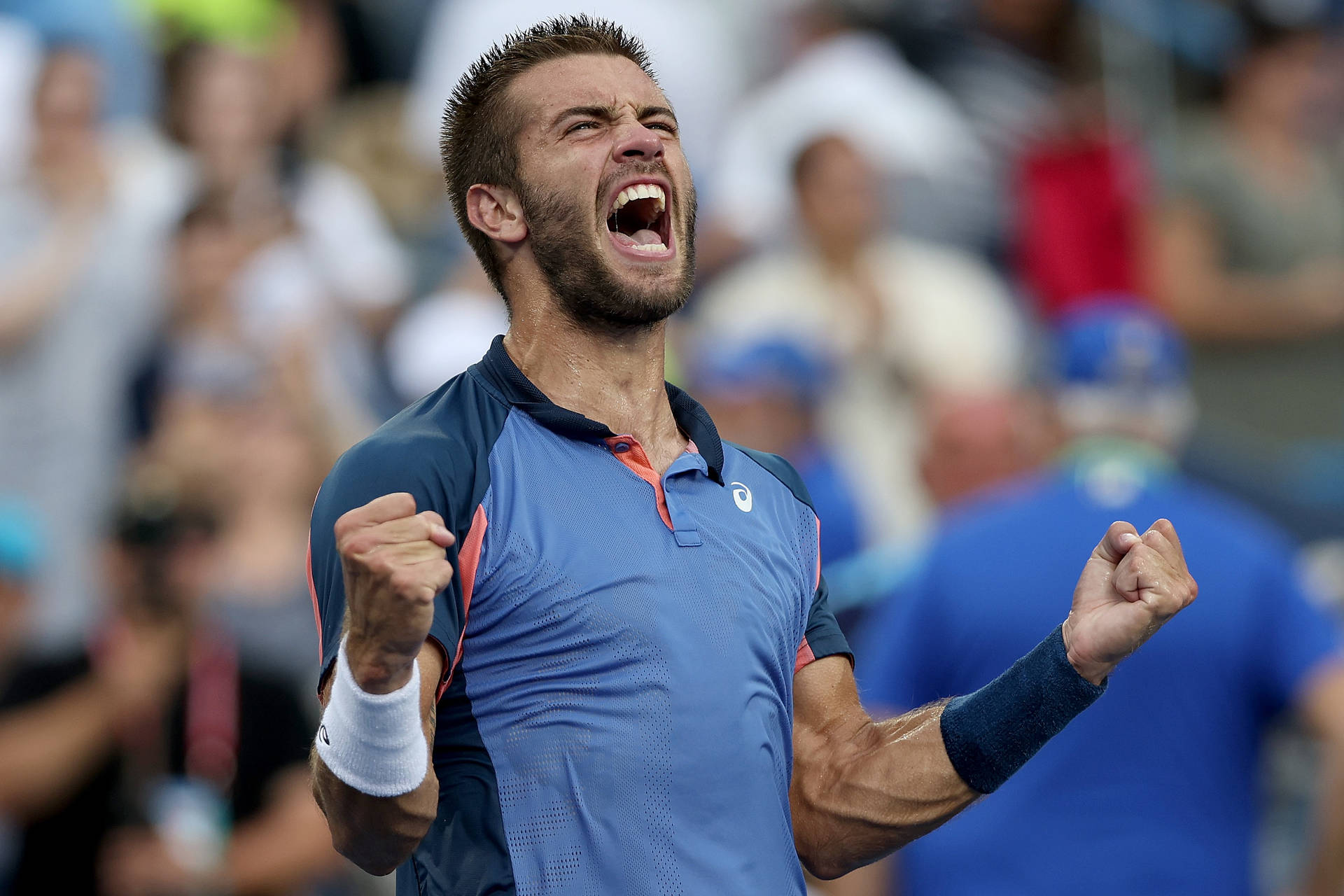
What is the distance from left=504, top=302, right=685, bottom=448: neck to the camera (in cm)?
304

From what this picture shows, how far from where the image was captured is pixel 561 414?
9.60 feet

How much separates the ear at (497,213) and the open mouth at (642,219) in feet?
0.50

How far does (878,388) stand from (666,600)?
579 centimetres

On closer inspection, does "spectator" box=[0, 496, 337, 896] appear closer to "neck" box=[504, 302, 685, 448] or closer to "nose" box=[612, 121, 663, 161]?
"neck" box=[504, 302, 685, 448]

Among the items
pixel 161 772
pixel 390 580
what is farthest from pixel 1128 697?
pixel 161 772

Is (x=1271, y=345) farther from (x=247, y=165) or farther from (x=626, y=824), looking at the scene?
(x=626, y=824)

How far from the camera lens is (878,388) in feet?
27.8

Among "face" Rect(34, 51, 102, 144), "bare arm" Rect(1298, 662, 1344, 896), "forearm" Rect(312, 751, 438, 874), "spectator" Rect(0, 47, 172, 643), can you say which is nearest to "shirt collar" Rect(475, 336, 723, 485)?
"forearm" Rect(312, 751, 438, 874)

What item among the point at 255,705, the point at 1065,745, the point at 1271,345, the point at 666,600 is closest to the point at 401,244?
the point at 255,705

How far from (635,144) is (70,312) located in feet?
18.7

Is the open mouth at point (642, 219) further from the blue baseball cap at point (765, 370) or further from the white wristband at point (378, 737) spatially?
the blue baseball cap at point (765, 370)

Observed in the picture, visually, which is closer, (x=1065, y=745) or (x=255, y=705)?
(x=1065, y=745)

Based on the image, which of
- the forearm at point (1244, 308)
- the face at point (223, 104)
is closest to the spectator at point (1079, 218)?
the forearm at point (1244, 308)

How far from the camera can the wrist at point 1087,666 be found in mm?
2928
